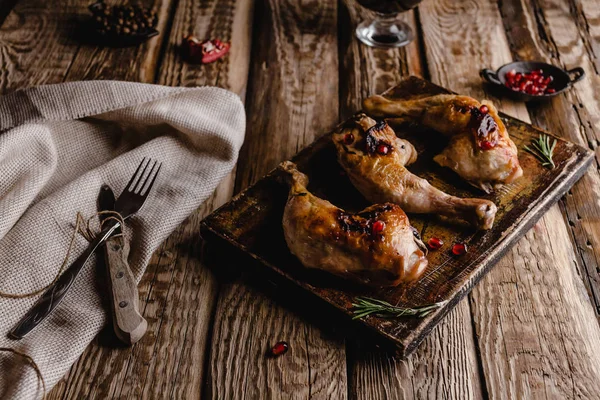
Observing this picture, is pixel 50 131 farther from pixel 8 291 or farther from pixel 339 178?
pixel 339 178

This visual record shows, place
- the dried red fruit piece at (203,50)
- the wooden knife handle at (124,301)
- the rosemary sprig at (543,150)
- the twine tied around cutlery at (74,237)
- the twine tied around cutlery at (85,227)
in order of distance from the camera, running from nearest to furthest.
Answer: the twine tied around cutlery at (74,237)
the wooden knife handle at (124,301)
the twine tied around cutlery at (85,227)
the rosemary sprig at (543,150)
the dried red fruit piece at (203,50)

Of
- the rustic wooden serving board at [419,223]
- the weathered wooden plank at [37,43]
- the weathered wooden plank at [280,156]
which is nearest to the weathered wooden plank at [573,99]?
the rustic wooden serving board at [419,223]

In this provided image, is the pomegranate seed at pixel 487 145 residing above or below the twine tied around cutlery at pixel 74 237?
above

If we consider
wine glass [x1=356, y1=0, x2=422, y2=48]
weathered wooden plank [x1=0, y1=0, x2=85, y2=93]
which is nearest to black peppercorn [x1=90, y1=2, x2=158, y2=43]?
weathered wooden plank [x1=0, y1=0, x2=85, y2=93]

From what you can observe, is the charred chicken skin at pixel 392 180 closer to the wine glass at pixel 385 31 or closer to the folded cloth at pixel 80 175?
the folded cloth at pixel 80 175

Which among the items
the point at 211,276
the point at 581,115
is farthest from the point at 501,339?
the point at 581,115

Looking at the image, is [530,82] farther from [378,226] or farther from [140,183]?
[140,183]
